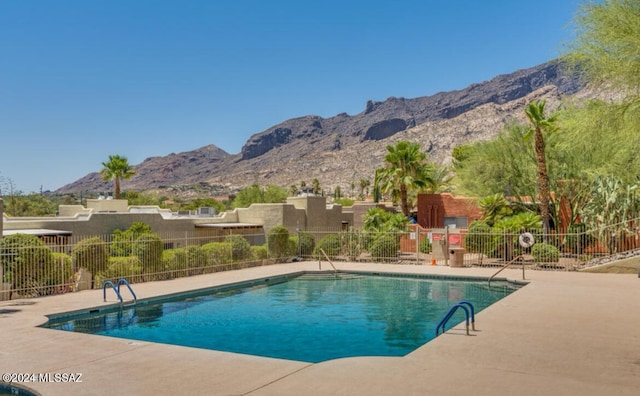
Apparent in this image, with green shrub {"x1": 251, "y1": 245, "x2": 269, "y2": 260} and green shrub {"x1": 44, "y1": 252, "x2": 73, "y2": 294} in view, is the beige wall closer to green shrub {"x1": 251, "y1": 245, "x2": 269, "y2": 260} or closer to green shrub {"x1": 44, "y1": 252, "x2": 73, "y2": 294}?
green shrub {"x1": 251, "y1": 245, "x2": 269, "y2": 260}

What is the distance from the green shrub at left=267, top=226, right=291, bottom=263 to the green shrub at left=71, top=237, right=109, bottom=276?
10136 mm

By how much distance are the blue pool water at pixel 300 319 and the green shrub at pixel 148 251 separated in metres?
3.37

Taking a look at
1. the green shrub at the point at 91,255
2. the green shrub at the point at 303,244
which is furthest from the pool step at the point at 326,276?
the green shrub at the point at 91,255

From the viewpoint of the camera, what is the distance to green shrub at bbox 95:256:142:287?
63.8 ft

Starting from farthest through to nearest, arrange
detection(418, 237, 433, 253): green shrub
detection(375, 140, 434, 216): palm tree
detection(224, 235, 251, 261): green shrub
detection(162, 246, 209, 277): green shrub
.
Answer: detection(375, 140, 434, 216): palm tree, detection(418, 237, 433, 253): green shrub, detection(224, 235, 251, 261): green shrub, detection(162, 246, 209, 277): green shrub

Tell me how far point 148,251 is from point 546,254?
16653mm

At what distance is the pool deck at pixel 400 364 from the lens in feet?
24.2

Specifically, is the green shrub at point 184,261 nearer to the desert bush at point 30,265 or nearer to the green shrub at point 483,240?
the desert bush at point 30,265

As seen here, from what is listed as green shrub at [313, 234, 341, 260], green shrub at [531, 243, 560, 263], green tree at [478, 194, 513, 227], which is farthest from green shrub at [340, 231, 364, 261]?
green shrub at [531, 243, 560, 263]

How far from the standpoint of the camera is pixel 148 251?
21016mm

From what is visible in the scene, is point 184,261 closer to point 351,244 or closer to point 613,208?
point 351,244

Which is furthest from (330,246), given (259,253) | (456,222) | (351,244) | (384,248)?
(456,222)

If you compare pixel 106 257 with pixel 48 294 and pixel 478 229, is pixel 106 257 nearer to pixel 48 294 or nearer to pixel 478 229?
pixel 48 294

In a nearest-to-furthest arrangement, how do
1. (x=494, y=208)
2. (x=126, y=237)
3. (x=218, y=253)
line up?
(x=218, y=253), (x=126, y=237), (x=494, y=208)
